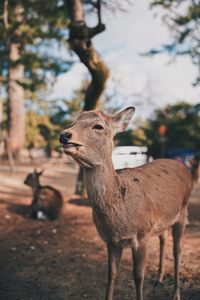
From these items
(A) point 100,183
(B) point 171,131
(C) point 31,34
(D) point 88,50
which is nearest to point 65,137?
(A) point 100,183

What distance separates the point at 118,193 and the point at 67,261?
2724 millimetres

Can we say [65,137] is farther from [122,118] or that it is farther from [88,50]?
[88,50]

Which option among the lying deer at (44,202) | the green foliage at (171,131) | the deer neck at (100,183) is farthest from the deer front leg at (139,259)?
the green foliage at (171,131)

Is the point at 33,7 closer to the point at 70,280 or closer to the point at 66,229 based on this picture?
the point at 66,229

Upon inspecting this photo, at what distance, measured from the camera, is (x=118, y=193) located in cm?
361

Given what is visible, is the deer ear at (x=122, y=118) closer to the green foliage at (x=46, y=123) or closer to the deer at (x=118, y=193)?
the deer at (x=118, y=193)

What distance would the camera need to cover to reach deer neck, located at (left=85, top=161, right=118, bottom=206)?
130 inches

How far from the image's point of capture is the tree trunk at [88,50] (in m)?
8.93

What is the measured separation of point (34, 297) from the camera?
14.9 feet

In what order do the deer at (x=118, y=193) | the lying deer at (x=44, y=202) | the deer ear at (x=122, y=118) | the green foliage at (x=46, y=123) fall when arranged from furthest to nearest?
1. the green foliage at (x=46, y=123)
2. the lying deer at (x=44, y=202)
3. the deer ear at (x=122, y=118)
4. the deer at (x=118, y=193)

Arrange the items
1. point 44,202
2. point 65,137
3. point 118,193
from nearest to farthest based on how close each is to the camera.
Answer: point 65,137 → point 118,193 → point 44,202

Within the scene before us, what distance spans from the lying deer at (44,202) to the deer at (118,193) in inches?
189

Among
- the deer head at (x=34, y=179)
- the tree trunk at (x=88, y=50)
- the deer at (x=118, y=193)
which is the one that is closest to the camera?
the deer at (x=118, y=193)

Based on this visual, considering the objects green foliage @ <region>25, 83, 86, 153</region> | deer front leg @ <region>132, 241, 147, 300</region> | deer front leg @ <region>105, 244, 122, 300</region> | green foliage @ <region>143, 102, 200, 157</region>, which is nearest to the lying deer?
deer front leg @ <region>105, 244, 122, 300</region>
